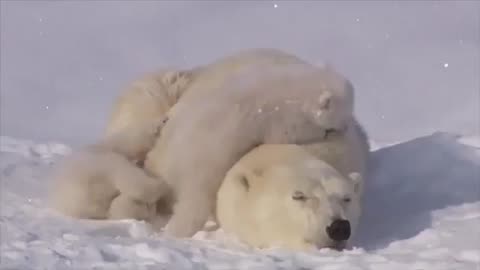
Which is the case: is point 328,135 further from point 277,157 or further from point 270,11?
point 270,11

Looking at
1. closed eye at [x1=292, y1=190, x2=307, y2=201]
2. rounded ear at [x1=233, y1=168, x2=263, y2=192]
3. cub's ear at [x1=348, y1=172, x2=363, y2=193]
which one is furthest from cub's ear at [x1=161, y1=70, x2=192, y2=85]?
closed eye at [x1=292, y1=190, x2=307, y2=201]

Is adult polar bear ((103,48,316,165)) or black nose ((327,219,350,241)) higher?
adult polar bear ((103,48,316,165))

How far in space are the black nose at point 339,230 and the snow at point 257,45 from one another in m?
0.08

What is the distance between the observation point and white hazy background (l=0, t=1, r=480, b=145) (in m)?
9.71

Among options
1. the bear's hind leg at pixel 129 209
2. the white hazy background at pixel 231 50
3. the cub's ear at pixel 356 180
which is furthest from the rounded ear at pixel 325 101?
the white hazy background at pixel 231 50

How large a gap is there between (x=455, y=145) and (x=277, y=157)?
6.27 ft

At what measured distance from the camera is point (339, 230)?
16.1ft

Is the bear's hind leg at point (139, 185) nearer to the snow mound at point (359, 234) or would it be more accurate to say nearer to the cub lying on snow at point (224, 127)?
the cub lying on snow at point (224, 127)

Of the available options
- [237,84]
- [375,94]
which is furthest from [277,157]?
[375,94]

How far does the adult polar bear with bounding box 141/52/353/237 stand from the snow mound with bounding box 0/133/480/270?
0.96 feet

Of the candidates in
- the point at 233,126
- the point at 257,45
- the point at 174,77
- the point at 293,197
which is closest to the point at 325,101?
the point at 233,126

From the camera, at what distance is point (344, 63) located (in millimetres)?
11227

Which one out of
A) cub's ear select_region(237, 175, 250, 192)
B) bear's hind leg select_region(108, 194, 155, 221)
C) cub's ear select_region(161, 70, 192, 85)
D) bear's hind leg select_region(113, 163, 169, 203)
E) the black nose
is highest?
cub's ear select_region(161, 70, 192, 85)

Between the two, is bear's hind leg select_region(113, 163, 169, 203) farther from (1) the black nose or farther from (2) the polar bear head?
(1) the black nose
